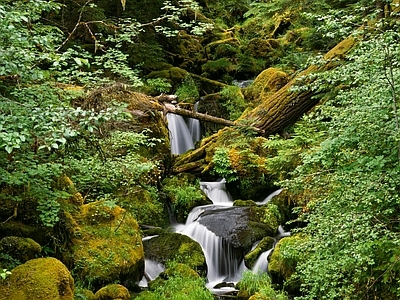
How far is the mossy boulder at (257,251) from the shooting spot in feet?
25.8

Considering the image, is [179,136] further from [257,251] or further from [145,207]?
[257,251]

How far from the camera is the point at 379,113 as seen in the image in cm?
402

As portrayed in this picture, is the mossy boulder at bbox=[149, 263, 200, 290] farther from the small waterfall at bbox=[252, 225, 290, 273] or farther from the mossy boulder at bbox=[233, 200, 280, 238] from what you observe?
the mossy boulder at bbox=[233, 200, 280, 238]

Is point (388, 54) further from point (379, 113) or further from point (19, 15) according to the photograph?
point (19, 15)

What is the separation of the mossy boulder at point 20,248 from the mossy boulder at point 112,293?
1150 millimetres

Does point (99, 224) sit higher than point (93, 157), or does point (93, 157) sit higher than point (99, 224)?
point (93, 157)

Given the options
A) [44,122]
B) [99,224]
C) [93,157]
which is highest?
[44,122]

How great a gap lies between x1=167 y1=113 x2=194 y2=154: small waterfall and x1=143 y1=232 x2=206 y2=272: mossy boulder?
534 centimetres

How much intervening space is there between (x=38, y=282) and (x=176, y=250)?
12.5 ft

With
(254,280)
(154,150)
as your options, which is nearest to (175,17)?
(254,280)

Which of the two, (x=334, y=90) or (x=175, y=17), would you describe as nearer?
(x=175, y=17)

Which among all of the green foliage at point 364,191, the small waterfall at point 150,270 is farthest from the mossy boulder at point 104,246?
the green foliage at point 364,191

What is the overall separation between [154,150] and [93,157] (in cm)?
484

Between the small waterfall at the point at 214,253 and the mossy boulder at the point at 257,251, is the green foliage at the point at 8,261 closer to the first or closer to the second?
the small waterfall at the point at 214,253
